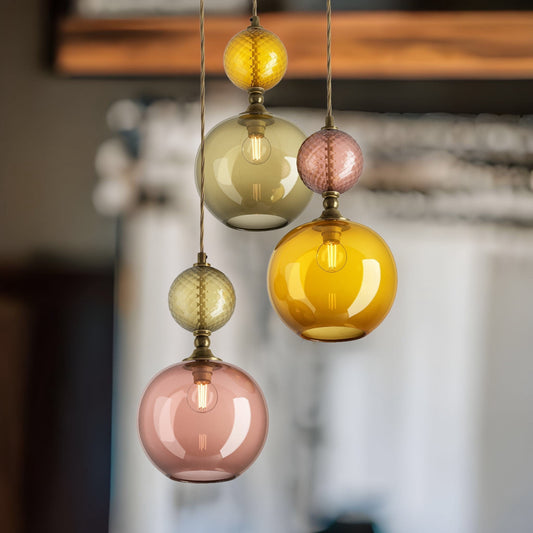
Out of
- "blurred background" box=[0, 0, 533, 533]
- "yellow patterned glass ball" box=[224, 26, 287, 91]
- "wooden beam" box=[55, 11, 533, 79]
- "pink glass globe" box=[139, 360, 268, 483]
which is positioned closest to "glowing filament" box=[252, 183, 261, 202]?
"yellow patterned glass ball" box=[224, 26, 287, 91]

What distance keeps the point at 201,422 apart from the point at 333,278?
31 cm

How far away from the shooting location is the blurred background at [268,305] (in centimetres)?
266

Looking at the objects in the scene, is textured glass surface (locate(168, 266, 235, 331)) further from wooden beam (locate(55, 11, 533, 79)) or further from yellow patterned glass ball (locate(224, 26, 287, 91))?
wooden beam (locate(55, 11, 533, 79))

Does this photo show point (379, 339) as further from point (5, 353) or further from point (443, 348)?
point (5, 353)

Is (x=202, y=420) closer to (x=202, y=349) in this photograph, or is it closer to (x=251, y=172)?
(x=202, y=349)

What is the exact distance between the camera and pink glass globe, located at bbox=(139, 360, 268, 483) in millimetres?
1324

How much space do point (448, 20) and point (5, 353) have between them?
1.84 meters

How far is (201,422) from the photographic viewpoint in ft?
4.34

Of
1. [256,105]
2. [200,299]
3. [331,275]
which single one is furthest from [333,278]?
[256,105]

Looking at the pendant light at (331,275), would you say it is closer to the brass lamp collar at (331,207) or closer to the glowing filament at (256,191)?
the brass lamp collar at (331,207)

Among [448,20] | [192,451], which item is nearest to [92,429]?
[192,451]

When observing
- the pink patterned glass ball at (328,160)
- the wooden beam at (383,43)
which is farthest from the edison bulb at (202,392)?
the wooden beam at (383,43)

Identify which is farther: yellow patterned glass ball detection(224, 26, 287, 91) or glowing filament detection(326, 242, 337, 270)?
yellow patterned glass ball detection(224, 26, 287, 91)

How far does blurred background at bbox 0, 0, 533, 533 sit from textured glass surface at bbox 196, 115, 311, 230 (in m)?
1.22
